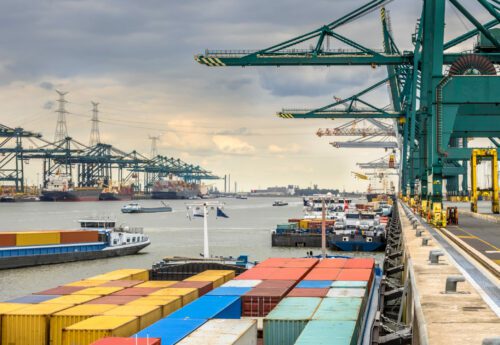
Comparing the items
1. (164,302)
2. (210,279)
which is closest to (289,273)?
(210,279)

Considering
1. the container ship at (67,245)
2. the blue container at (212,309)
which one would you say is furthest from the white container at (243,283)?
→ the container ship at (67,245)

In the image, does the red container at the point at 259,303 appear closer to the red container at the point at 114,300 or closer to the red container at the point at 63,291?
the red container at the point at 114,300

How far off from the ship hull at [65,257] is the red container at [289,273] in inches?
1596

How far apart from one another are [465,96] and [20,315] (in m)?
26.7

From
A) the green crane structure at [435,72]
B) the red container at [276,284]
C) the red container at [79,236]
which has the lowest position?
the red container at [79,236]

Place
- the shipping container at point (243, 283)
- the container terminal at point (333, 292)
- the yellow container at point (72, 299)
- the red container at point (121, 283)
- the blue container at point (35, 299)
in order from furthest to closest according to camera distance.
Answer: the red container at point (121, 283) → the shipping container at point (243, 283) → the blue container at point (35, 299) → the yellow container at point (72, 299) → the container terminal at point (333, 292)

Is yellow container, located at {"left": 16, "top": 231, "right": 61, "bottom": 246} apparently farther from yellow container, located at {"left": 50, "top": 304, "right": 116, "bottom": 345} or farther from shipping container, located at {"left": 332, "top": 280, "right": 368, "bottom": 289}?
shipping container, located at {"left": 332, "top": 280, "right": 368, "bottom": 289}

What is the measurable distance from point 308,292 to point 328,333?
7570 millimetres

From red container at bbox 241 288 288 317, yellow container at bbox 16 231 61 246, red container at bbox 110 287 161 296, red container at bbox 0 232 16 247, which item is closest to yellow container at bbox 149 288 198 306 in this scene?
red container at bbox 110 287 161 296

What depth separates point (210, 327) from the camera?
18000 millimetres

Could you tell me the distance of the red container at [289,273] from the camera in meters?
29.8

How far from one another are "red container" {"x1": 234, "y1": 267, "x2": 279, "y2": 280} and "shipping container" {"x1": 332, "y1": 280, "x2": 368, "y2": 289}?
12.5 ft

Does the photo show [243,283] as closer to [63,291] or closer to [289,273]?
[289,273]

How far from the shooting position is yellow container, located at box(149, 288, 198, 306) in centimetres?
2708
